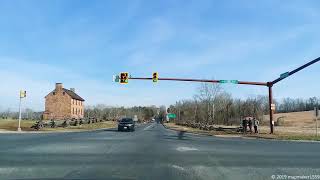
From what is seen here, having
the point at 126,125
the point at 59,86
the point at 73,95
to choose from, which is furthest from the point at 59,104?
the point at 126,125

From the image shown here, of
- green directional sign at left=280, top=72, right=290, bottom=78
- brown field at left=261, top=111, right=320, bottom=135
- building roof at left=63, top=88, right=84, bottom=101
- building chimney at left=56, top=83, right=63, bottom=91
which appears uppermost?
building chimney at left=56, top=83, right=63, bottom=91

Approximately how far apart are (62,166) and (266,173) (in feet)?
21.0

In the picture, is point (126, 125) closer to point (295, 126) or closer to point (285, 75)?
point (285, 75)

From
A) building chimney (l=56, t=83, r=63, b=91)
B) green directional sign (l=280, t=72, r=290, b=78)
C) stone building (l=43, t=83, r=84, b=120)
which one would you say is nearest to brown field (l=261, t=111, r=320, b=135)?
green directional sign (l=280, t=72, r=290, b=78)

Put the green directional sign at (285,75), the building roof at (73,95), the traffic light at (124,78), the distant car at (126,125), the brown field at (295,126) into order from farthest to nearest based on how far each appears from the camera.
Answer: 1. the building roof at (73,95)
2. the distant car at (126,125)
3. the brown field at (295,126)
4. the traffic light at (124,78)
5. the green directional sign at (285,75)

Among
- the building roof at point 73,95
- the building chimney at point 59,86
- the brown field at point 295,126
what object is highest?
the building chimney at point 59,86

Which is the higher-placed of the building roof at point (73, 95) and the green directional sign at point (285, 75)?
the building roof at point (73, 95)

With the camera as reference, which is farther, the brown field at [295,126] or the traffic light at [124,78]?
the brown field at [295,126]

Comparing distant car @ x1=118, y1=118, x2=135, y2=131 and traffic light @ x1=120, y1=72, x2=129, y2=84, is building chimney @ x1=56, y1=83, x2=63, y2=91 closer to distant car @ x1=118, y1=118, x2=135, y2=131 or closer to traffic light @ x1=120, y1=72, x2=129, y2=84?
distant car @ x1=118, y1=118, x2=135, y2=131

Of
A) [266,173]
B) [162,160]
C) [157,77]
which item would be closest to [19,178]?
[162,160]

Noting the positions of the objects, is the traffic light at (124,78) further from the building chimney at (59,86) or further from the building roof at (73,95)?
the building chimney at (59,86)

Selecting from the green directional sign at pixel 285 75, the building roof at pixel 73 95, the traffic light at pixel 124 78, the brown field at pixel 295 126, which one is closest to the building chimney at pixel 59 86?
the building roof at pixel 73 95

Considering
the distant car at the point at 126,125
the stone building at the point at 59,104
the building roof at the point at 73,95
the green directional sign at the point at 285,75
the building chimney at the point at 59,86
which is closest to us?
the green directional sign at the point at 285,75

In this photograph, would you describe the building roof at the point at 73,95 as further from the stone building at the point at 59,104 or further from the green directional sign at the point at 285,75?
the green directional sign at the point at 285,75
